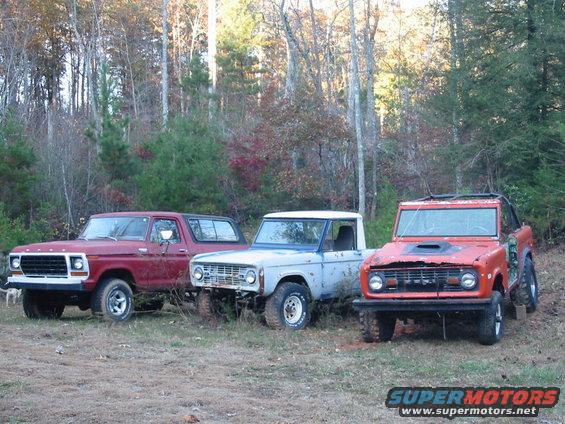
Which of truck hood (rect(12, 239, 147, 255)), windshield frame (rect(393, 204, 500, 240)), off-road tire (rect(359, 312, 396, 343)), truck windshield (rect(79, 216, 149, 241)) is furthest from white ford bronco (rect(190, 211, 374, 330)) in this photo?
truck windshield (rect(79, 216, 149, 241))

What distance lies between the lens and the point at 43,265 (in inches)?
500

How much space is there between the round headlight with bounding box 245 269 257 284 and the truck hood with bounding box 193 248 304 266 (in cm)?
13

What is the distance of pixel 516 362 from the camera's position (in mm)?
9211

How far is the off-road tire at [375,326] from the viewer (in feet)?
35.0

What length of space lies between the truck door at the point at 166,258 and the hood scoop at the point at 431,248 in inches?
173

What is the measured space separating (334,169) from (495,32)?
6.89 metres

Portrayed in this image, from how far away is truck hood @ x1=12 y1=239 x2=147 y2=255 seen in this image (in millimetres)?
12523

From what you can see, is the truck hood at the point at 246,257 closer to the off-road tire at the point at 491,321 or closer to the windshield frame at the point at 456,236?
the windshield frame at the point at 456,236

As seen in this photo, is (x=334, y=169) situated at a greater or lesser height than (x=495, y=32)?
lesser

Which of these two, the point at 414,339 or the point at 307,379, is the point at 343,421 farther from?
the point at 414,339

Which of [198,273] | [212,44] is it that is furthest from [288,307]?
[212,44]

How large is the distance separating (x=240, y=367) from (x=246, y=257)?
3.03 meters

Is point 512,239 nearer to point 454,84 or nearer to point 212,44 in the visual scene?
point 454,84

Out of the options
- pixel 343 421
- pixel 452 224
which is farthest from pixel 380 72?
pixel 343 421
